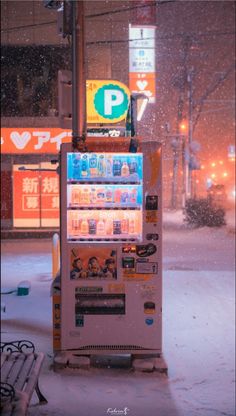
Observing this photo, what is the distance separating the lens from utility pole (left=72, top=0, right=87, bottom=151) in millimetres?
6945

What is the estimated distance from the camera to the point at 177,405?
196 inches

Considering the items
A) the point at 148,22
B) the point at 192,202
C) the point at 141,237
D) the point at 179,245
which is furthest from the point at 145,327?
the point at 192,202

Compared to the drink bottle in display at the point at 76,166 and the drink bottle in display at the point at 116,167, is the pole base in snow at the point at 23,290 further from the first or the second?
the drink bottle in display at the point at 116,167

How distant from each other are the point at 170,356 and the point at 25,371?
11.4 ft

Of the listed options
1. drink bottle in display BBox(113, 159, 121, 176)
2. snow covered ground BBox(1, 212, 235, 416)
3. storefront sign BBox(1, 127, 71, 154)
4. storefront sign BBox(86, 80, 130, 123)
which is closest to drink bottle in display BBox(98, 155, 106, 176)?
drink bottle in display BBox(113, 159, 121, 176)

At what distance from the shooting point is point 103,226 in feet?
19.5

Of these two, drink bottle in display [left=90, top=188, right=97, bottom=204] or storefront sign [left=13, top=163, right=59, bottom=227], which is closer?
drink bottle in display [left=90, top=188, right=97, bottom=204]

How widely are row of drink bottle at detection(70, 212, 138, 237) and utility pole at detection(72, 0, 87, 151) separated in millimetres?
1253

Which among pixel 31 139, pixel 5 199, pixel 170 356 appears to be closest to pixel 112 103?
pixel 170 356

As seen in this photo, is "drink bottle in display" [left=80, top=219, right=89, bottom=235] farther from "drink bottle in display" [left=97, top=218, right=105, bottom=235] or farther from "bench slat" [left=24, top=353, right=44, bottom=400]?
"bench slat" [left=24, top=353, right=44, bottom=400]

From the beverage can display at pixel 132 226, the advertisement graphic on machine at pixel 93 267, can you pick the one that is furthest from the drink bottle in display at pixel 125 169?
the advertisement graphic on machine at pixel 93 267

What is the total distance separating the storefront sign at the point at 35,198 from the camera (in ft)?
66.7

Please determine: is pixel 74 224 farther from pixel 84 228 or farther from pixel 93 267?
pixel 93 267

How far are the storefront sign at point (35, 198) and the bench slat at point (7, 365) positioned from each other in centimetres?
1678
